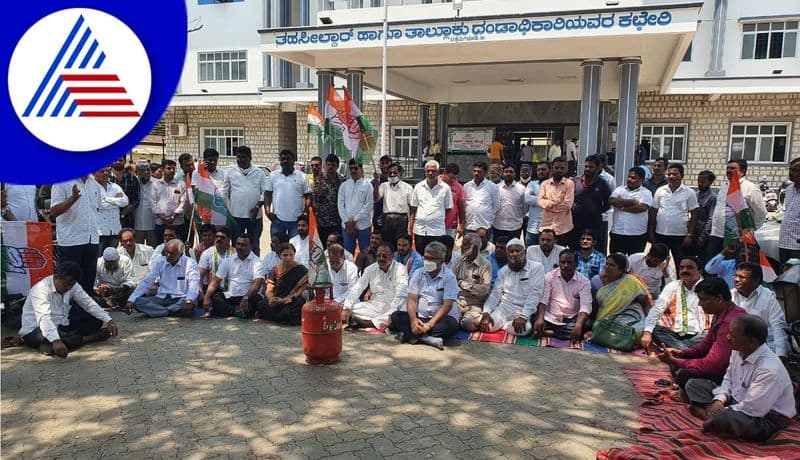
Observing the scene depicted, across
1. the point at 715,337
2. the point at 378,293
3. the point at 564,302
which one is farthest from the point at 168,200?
the point at 715,337

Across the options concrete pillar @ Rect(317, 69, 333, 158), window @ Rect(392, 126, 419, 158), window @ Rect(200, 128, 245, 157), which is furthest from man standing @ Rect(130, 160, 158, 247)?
window @ Rect(200, 128, 245, 157)

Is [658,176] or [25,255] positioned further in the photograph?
[658,176]

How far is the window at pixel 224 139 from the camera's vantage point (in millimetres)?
24375

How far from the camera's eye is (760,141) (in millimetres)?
18500

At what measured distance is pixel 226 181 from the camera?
760 centimetres

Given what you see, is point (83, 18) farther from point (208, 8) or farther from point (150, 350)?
point (208, 8)

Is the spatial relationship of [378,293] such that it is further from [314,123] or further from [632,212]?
[314,123]

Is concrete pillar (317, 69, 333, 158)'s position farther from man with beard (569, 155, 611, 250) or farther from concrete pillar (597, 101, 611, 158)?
concrete pillar (597, 101, 611, 158)

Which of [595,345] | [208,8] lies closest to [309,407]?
[595,345]

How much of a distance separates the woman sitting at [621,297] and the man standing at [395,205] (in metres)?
2.56

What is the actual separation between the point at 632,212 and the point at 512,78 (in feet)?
31.1

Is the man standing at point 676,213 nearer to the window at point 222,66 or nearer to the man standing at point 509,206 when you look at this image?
the man standing at point 509,206

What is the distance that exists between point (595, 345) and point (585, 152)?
564 centimetres

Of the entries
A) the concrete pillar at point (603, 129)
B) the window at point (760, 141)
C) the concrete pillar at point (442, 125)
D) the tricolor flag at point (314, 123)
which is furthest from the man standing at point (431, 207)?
the window at point (760, 141)
